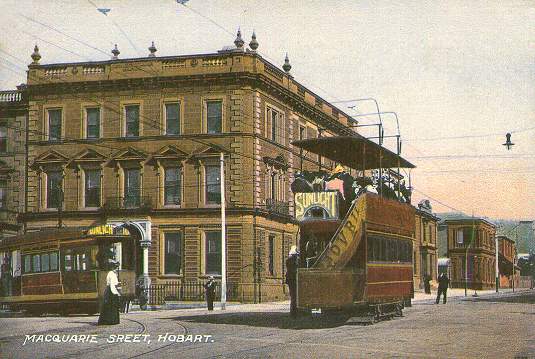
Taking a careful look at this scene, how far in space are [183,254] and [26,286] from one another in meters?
13.4

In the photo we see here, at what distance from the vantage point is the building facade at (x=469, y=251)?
85.5 m

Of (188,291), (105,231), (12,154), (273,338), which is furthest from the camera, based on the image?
(12,154)

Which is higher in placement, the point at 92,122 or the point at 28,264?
the point at 92,122

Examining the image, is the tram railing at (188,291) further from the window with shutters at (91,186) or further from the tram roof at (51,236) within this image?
the tram roof at (51,236)

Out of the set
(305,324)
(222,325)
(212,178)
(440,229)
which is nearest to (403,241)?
(305,324)

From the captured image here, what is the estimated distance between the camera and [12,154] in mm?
44094

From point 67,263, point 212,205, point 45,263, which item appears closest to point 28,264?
point 45,263

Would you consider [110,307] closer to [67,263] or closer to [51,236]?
[67,263]

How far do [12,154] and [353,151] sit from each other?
25.3 metres

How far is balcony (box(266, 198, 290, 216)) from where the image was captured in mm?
43375

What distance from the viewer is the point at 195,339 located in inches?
709

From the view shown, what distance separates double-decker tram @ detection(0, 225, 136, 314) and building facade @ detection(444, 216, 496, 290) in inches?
2428

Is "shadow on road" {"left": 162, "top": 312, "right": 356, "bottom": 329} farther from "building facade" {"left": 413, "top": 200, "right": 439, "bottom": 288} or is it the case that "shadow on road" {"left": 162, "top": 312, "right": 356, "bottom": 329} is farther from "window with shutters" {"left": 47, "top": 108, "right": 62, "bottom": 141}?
"building facade" {"left": 413, "top": 200, "right": 439, "bottom": 288}

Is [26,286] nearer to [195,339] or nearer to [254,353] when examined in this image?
[195,339]
